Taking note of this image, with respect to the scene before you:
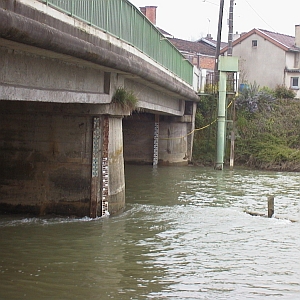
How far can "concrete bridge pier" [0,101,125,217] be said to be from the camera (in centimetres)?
1489

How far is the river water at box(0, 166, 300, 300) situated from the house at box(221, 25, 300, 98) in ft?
96.7

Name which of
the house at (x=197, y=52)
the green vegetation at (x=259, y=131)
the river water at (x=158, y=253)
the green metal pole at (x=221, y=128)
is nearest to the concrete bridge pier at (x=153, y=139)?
the green vegetation at (x=259, y=131)

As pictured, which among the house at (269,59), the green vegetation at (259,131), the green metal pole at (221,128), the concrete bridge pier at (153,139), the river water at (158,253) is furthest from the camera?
the house at (269,59)

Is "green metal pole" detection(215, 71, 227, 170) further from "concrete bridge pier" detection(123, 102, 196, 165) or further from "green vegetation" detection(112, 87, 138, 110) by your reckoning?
"green vegetation" detection(112, 87, 138, 110)

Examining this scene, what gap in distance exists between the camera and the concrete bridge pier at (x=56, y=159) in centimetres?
1489

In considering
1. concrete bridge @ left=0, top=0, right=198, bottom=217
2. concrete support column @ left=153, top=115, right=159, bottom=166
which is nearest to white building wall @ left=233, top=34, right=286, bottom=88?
concrete support column @ left=153, top=115, right=159, bottom=166

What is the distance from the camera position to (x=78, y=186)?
14.9 m

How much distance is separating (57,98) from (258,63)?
38.4 m

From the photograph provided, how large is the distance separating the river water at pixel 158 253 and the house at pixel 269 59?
29.5 m

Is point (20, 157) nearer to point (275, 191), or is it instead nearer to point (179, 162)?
point (275, 191)

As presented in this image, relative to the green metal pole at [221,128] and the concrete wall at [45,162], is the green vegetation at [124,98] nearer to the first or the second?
the concrete wall at [45,162]

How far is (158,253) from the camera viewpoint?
38.6ft

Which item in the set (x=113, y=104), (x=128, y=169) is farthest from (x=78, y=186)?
(x=128, y=169)

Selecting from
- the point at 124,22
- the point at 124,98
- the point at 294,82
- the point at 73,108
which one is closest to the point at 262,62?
the point at 294,82
